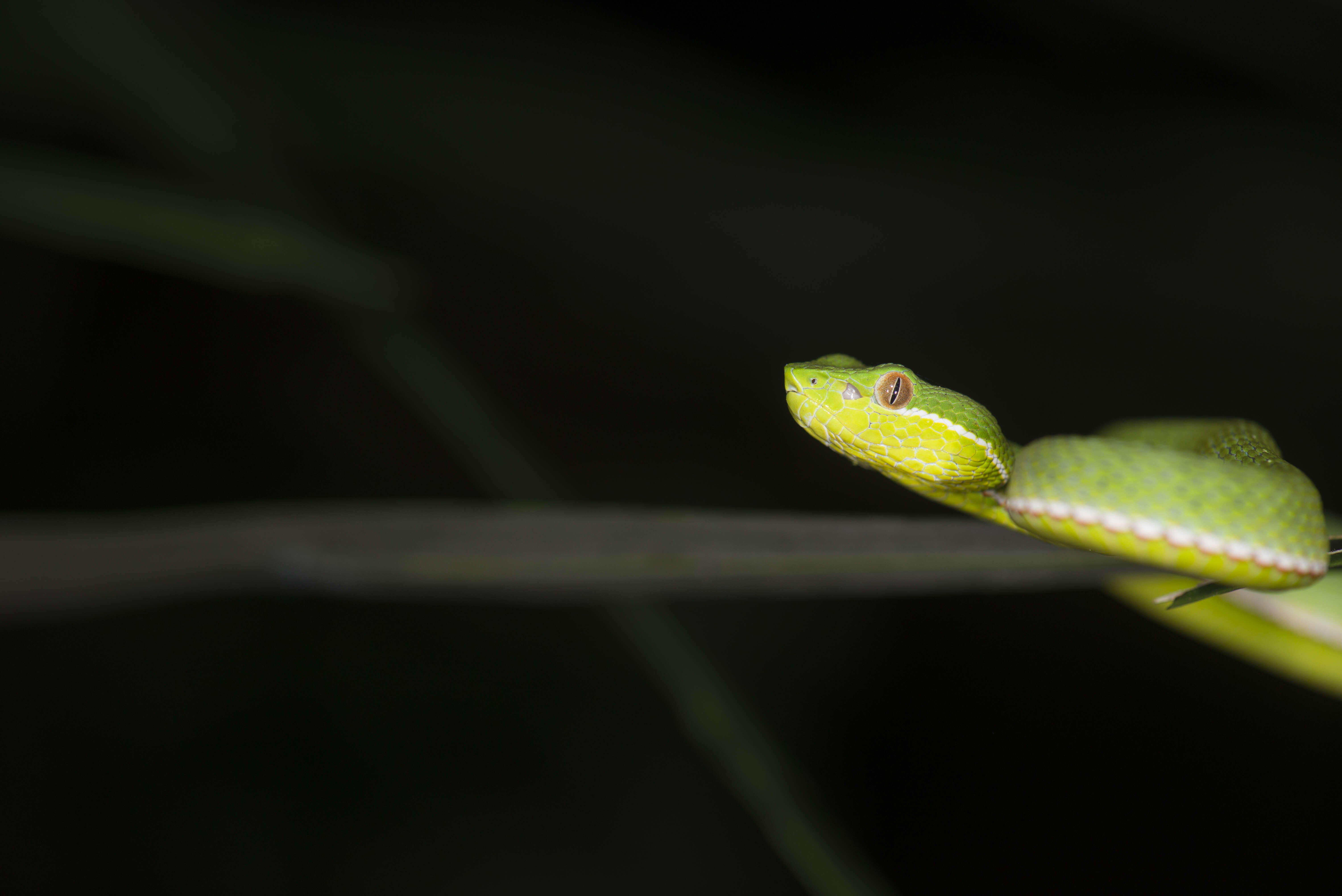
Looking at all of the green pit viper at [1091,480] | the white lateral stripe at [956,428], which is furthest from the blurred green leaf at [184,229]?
the white lateral stripe at [956,428]

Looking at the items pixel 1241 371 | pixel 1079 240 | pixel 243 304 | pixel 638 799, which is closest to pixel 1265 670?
pixel 1241 371

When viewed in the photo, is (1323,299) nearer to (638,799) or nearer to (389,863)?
(638,799)

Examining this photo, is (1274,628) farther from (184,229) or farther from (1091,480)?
(184,229)

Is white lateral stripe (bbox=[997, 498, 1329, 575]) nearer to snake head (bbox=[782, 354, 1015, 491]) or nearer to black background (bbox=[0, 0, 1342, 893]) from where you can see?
snake head (bbox=[782, 354, 1015, 491])

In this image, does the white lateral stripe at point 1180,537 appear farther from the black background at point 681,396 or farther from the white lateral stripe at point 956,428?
the black background at point 681,396

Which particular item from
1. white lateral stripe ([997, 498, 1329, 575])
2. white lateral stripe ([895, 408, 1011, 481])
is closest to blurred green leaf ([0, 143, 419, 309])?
white lateral stripe ([895, 408, 1011, 481])

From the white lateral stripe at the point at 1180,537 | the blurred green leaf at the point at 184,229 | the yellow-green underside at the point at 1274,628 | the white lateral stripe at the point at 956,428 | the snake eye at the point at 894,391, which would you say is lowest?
the yellow-green underside at the point at 1274,628

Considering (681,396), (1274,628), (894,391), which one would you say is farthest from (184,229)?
(681,396)

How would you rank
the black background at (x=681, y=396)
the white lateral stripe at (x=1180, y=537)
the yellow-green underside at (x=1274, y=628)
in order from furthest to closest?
1. the black background at (x=681, y=396)
2. the yellow-green underside at (x=1274, y=628)
3. the white lateral stripe at (x=1180, y=537)
